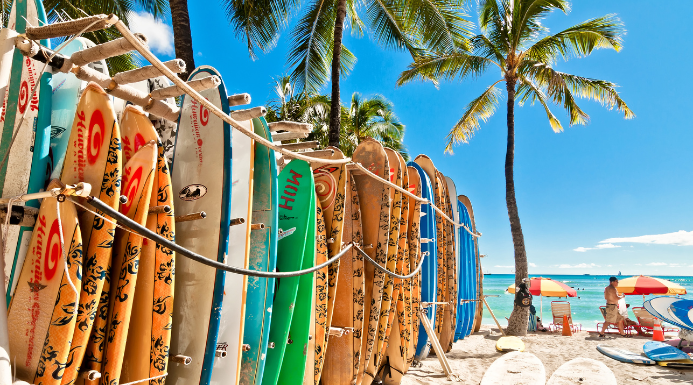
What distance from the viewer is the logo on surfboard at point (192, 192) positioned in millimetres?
2014

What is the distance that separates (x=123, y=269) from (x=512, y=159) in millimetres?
9235

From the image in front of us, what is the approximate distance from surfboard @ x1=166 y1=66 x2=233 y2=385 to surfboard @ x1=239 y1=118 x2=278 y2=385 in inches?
13.1

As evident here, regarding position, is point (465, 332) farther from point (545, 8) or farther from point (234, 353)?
point (545, 8)

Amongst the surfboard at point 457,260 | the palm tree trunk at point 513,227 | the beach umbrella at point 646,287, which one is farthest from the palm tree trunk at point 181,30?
the beach umbrella at point 646,287

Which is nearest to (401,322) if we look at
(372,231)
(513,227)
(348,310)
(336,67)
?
(348,310)

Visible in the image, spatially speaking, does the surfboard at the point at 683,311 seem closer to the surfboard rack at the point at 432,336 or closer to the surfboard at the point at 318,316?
the surfboard rack at the point at 432,336

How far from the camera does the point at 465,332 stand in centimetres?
662

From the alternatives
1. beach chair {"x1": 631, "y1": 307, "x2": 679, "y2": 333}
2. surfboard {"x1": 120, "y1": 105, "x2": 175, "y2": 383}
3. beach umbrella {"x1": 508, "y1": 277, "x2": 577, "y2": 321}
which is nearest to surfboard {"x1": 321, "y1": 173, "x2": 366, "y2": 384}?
surfboard {"x1": 120, "y1": 105, "x2": 175, "y2": 383}

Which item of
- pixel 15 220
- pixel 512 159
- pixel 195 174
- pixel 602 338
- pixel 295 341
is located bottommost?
pixel 602 338

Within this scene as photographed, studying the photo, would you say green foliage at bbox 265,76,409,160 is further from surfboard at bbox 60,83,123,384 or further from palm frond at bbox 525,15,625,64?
surfboard at bbox 60,83,123,384

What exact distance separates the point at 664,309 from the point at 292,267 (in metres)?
8.34

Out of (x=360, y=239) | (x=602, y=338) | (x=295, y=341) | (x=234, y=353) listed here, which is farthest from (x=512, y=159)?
(x=234, y=353)

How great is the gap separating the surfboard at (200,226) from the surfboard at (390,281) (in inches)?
70.6

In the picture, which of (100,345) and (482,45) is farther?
(482,45)
